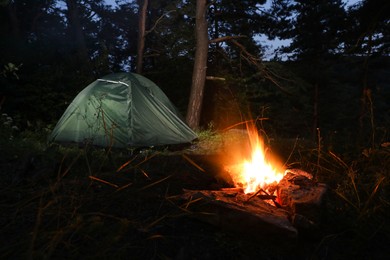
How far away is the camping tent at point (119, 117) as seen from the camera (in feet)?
24.4

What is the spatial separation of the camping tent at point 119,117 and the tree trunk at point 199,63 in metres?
3.19

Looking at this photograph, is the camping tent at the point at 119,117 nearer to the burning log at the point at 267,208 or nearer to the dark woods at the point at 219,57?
the dark woods at the point at 219,57

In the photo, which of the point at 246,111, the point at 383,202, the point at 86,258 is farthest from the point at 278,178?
the point at 246,111

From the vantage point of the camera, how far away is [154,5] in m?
16.8

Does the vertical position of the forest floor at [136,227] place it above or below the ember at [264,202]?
below

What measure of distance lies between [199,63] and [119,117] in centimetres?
462

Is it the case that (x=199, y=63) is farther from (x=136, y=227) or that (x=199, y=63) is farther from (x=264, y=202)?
(x=136, y=227)

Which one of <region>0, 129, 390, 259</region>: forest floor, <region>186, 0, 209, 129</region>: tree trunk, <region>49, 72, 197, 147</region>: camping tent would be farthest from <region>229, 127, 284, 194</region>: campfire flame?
<region>186, 0, 209, 129</region>: tree trunk

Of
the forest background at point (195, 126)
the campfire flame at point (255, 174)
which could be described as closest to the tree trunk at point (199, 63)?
the forest background at point (195, 126)

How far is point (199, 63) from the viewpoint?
11.2 meters

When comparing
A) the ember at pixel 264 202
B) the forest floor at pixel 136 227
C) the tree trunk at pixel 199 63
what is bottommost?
the forest floor at pixel 136 227

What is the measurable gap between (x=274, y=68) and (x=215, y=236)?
9.67 m

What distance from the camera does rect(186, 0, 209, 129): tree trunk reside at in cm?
1099

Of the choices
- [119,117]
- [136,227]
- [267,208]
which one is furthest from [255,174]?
[119,117]
